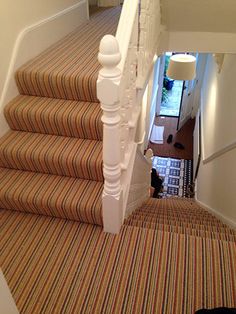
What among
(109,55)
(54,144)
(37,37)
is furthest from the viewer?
(37,37)

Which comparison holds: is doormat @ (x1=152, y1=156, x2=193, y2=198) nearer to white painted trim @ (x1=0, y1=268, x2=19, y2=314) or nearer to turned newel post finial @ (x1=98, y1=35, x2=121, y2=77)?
turned newel post finial @ (x1=98, y1=35, x2=121, y2=77)

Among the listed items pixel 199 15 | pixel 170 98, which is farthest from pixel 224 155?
pixel 170 98

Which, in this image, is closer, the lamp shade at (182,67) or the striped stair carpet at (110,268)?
the striped stair carpet at (110,268)

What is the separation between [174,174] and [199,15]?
3926 millimetres

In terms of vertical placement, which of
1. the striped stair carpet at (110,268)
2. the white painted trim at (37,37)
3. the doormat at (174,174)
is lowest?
the doormat at (174,174)

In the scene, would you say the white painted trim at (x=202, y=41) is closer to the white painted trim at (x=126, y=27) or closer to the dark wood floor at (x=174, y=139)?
the white painted trim at (x=126, y=27)

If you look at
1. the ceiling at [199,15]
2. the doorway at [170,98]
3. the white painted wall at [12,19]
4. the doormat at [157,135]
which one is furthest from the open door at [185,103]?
the white painted wall at [12,19]

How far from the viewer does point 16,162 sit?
7.46 ft

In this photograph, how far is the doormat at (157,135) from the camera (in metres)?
7.21

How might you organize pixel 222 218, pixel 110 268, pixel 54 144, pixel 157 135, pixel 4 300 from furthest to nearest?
1. pixel 157 135
2. pixel 222 218
3. pixel 54 144
4. pixel 110 268
5. pixel 4 300

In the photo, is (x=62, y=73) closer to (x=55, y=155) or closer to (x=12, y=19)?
(x=12, y=19)

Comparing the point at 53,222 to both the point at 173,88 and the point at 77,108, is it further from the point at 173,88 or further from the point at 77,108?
the point at 173,88

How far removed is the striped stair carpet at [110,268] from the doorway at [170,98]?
6.81m

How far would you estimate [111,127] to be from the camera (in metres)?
1.52
